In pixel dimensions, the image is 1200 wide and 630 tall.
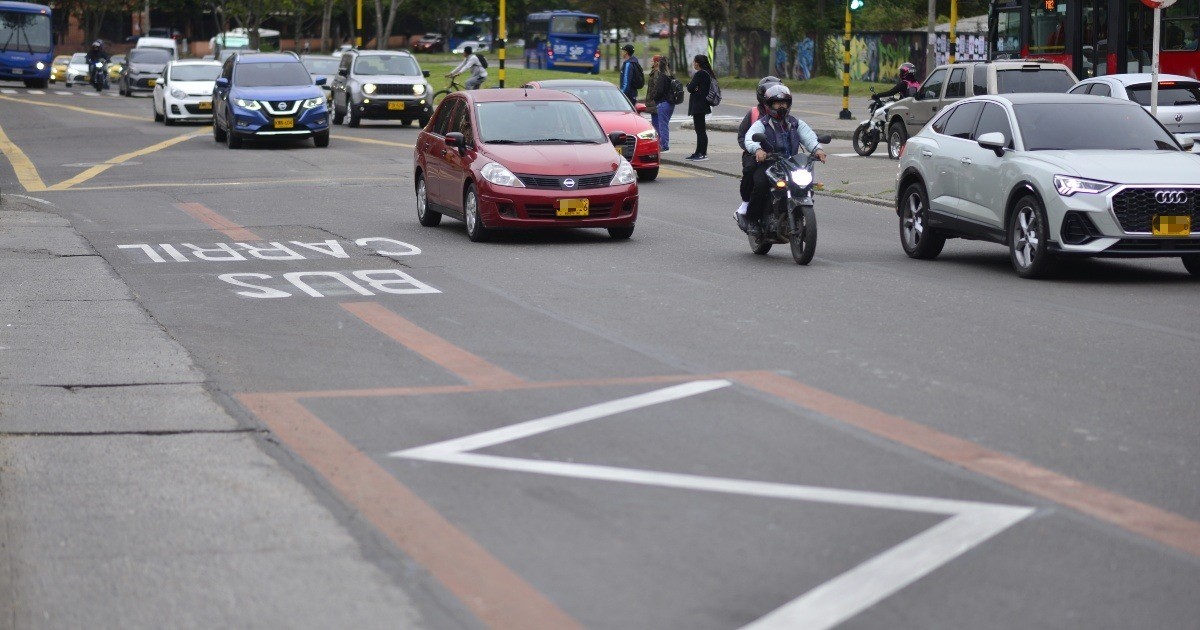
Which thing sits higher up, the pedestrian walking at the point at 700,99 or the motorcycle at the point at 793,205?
the pedestrian walking at the point at 700,99

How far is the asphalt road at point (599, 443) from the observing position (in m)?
5.38

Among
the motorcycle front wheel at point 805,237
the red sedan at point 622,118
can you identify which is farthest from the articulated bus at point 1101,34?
the motorcycle front wheel at point 805,237

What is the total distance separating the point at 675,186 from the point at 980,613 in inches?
791

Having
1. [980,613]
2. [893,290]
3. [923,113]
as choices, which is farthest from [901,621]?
[923,113]

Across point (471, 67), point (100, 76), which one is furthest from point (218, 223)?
point (100, 76)

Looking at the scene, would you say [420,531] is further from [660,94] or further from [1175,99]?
[660,94]

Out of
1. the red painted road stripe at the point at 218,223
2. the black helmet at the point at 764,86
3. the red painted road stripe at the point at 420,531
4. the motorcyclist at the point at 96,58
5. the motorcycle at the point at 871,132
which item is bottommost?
the red painted road stripe at the point at 420,531

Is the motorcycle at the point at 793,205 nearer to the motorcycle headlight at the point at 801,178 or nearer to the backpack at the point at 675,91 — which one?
the motorcycle headlight at the point at 801,178

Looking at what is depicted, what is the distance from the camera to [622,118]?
84.8 feet

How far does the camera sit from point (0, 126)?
39.9 metres

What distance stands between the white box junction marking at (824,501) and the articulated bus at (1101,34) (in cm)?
2307

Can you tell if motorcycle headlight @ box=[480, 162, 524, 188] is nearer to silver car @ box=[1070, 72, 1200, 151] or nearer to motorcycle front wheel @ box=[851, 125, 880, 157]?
silver car @ box=[1070, 72, 1200, 151]

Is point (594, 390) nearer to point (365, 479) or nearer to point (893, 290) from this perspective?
point (365, 479)

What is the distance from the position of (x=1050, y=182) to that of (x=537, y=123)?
6.25 meters
